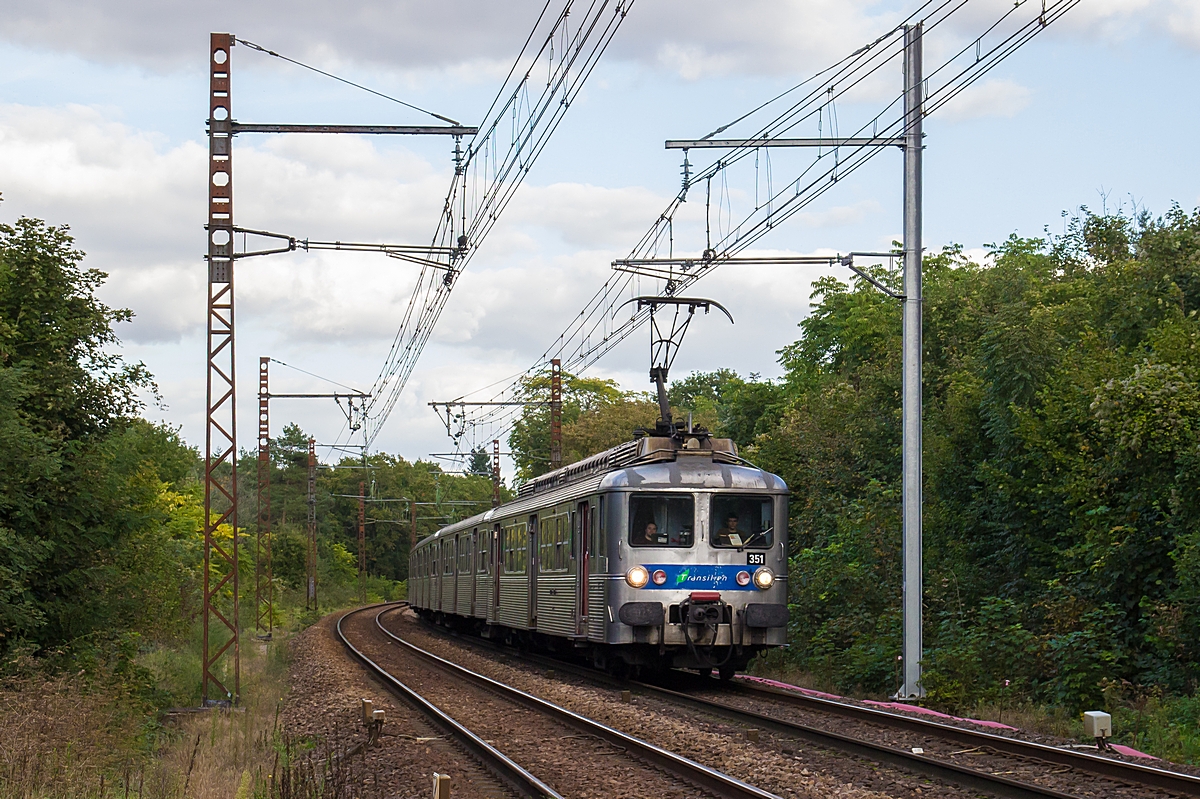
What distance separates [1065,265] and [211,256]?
742 inches

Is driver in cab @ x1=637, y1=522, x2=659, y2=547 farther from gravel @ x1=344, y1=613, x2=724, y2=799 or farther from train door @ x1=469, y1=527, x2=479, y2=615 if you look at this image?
train door @ x1=469, y1=527, x2=479, y2=615

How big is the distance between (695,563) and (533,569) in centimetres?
569

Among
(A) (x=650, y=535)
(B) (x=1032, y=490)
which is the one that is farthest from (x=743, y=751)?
(B) (x=1032, y=490)

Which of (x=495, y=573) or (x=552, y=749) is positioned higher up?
(x=495, y=573)

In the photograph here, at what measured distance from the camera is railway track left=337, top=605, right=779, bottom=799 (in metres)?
9.95

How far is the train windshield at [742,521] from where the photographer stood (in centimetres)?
1766

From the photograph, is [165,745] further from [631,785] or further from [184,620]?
[184,620]

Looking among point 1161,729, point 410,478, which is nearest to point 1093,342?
point 1161,729

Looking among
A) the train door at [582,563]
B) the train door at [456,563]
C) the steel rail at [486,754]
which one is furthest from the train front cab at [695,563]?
Result: the train door at [456,563]

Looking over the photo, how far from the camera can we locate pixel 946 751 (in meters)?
11.3

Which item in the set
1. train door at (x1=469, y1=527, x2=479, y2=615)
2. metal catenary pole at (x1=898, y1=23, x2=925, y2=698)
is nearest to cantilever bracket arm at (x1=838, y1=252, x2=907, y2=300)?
metal catenary pole at (x1=898, y1=23, x2=925, y2=698)

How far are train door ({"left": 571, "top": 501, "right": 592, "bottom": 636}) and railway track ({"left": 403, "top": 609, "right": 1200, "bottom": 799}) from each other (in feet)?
6.77

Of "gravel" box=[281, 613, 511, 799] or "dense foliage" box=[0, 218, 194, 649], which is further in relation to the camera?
"dense foliage" box=[0, 218, 194, 649]

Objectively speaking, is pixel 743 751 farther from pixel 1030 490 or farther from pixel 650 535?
pixel 1030 490
